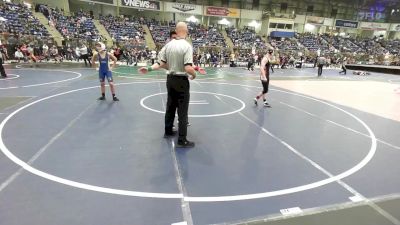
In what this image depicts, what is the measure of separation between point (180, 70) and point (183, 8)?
39188 millimetres

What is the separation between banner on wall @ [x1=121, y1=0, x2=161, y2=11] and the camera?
120 ft

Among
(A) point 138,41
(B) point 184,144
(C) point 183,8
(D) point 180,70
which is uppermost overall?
(C) point 183,8

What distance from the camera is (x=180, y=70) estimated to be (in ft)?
16.0

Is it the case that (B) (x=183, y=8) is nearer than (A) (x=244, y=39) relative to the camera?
No

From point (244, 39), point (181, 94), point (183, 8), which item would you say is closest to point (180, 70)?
point (181, 94)

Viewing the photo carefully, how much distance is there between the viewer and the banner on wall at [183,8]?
4020 cm

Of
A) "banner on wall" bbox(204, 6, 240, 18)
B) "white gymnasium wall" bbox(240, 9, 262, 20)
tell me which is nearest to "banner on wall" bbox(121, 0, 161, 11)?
"banner on wall" bbox(204, 6, 240, 18)

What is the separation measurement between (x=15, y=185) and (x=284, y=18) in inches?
1915

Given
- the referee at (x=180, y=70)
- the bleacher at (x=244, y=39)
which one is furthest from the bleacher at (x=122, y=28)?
the referee at (x=180, y=70)

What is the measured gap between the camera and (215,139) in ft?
18.2

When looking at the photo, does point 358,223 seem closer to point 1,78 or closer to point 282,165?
point 282,165

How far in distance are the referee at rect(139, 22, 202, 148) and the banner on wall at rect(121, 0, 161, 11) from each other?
35.4m

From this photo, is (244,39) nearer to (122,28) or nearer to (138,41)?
(138,41)

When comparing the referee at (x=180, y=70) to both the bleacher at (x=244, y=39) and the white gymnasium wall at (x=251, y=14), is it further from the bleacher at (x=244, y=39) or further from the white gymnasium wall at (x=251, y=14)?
the white gymnasium wall at (x=251, y=14)
